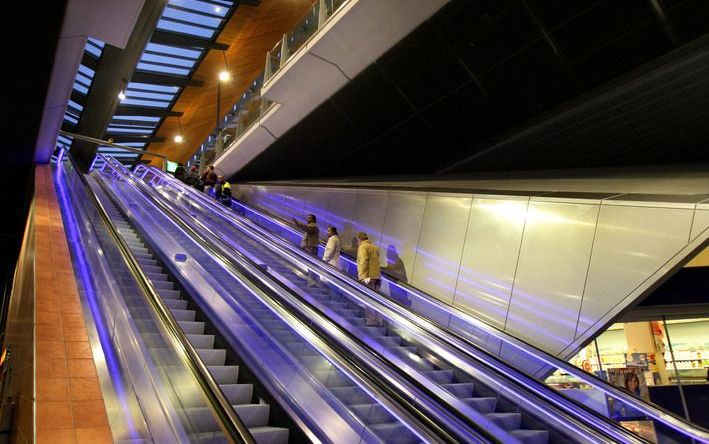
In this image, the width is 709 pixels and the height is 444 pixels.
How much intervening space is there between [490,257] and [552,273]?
4.19ft

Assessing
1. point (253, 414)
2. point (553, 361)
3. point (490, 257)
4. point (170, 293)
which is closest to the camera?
point (253, 414)

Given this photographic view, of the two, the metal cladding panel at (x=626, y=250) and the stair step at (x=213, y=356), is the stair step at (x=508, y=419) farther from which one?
the stair step at (x=213, y=356)

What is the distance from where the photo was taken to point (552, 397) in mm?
4805

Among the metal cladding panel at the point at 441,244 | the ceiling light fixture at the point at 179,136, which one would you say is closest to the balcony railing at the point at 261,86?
the ceiling light fixture at the point at 179,136

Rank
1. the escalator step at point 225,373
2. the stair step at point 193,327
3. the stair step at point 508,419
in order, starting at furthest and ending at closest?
the stair step at point 193,327 → the escalator step at point 225,373 → the stair step at point 508,419

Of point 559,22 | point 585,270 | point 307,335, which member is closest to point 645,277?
point 585,270

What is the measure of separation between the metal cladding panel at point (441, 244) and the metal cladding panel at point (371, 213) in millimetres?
1646

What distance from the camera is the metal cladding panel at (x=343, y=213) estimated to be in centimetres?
1341

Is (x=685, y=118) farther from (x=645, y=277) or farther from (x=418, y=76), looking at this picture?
(x=418, y=76)

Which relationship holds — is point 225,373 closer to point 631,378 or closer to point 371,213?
point 371,213

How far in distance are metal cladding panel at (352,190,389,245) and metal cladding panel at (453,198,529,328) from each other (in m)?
3.05

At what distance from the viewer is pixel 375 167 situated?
1591 centimetres

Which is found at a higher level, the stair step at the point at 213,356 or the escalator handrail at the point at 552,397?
the escalator handrail at the point at 552,397

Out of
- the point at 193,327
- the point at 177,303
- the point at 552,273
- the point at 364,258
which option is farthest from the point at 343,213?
the point at 193,327
